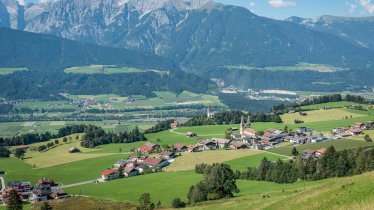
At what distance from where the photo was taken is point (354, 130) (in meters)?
99.5

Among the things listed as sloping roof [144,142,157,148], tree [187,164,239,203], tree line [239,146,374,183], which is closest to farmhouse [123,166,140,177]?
sloping roof [144,142,157,148]

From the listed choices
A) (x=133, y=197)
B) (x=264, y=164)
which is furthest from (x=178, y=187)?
(x=264, y=164)

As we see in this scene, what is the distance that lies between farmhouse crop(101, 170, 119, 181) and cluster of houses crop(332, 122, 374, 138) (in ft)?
151

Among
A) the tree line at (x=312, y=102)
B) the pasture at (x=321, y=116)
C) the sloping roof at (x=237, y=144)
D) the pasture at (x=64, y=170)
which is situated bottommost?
the pasture at (x=64, y=170)

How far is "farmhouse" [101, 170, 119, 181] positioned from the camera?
78438 mm

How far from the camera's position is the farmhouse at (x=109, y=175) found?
78.4 metres

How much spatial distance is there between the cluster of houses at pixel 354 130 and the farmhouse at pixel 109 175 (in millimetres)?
45907

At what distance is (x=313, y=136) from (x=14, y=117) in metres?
121

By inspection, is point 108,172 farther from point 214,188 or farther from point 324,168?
point 324,168

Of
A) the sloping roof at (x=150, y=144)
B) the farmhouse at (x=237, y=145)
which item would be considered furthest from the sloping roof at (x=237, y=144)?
the sloping roof at (x=150, y=144)

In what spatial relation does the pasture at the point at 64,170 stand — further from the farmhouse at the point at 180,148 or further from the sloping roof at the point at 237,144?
the sloping roof at the point at 237,144

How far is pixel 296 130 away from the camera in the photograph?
109m

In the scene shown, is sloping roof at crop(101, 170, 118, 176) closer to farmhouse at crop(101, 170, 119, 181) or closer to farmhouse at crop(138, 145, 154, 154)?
farmhouse at crop(101, 170, 119, 181)

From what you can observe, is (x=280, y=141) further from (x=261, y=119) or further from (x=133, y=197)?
(x=133, y=197)
